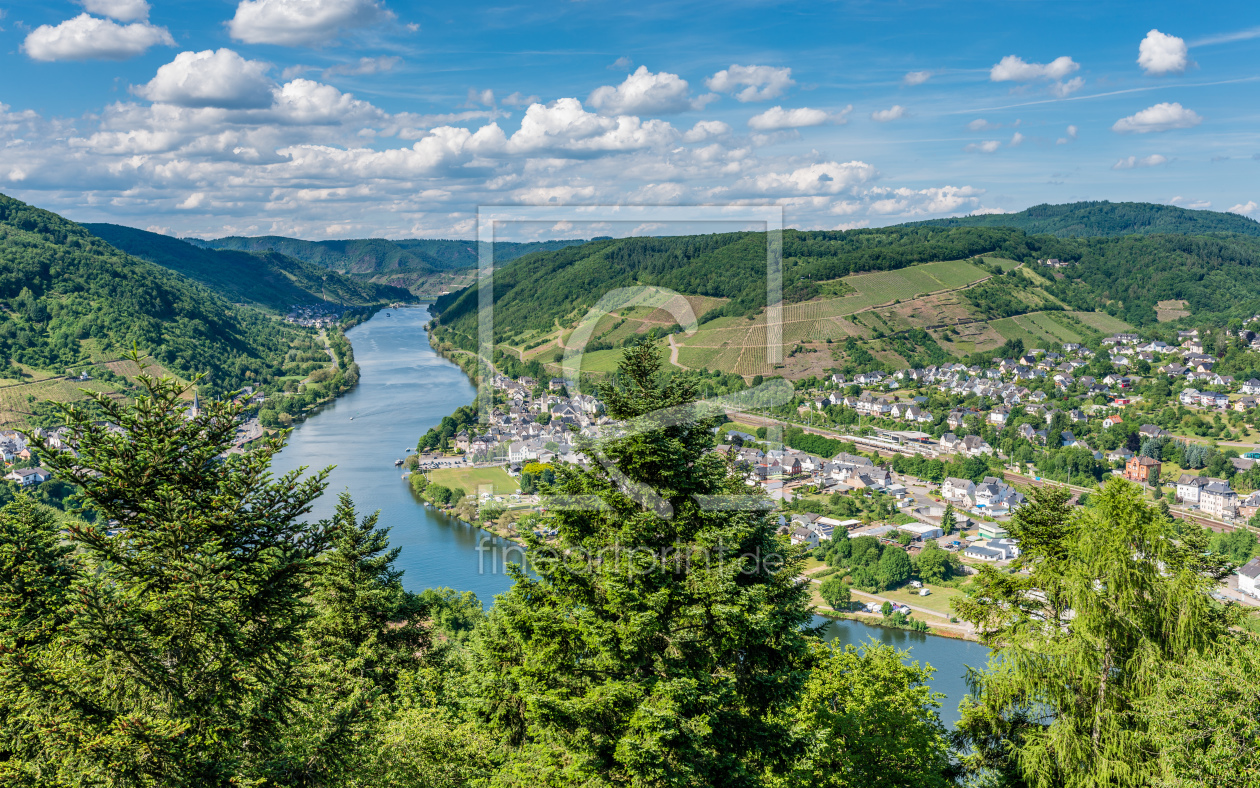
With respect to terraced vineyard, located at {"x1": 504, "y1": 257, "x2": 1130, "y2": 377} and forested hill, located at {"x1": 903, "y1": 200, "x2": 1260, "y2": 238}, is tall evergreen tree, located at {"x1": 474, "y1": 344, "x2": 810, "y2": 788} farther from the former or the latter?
forested hill, located at {"x1": 903, "y1": 200, "x2": 1260, "y2": 238}

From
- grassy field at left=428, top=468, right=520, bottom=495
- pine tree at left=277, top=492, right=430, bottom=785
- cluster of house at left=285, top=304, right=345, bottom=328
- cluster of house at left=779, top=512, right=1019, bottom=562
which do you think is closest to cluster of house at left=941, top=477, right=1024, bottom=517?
cluster of house at left=779, top=512, right=1019, bottom=562

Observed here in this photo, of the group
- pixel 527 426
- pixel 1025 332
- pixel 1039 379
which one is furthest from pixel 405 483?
pixel 1025 332

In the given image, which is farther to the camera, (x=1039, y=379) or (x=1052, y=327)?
(x=1052, y=327)

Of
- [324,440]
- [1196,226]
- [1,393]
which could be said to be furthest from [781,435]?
[1196,226]

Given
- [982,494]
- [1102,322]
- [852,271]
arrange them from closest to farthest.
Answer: [982,494] → [1102,322] → [852,271]

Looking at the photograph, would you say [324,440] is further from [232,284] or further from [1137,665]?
[232,284]

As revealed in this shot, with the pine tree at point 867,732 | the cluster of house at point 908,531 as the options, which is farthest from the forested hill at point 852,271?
the pine tree at point 867,732

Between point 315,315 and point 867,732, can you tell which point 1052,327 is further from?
point 315,315
